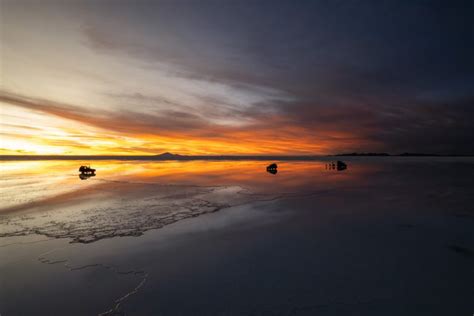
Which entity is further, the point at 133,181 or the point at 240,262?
the point at 133,181

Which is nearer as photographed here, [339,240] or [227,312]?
[227,312]

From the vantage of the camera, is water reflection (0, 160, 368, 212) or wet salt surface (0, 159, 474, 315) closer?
wet salt surface (0, 159, 474, 315)

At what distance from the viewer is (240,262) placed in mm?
8359

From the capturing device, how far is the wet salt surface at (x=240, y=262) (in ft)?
19.9

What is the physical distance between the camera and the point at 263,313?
5723 millimetres

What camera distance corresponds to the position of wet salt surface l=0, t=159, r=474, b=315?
19.9 feet

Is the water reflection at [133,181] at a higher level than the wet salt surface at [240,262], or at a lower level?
higher

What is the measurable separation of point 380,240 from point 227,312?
7.77 metres

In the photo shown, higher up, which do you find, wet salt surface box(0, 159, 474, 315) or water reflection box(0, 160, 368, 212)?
water reflection box(0, 160, 368, 212)

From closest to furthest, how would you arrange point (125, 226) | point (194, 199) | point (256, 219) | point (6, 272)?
point (6, 272), point (125, 226), point (256, 219), point (194, 199)

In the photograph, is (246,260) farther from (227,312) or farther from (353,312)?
(353,312)

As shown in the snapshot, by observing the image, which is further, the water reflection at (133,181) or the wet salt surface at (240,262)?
the water reflection at (133,181)

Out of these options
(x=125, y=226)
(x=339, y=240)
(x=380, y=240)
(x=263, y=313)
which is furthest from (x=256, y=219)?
(x=263, y=313)

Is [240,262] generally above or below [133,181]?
below
